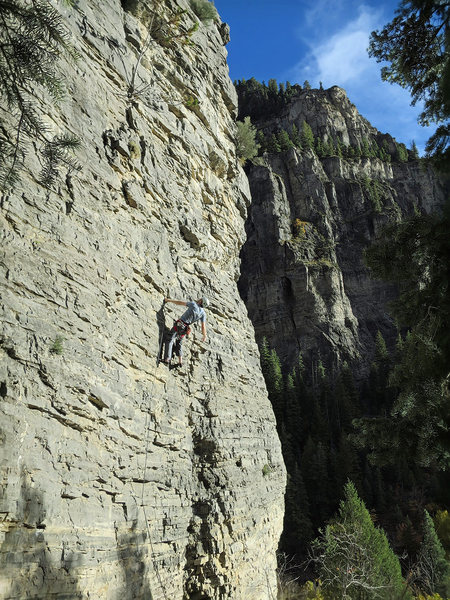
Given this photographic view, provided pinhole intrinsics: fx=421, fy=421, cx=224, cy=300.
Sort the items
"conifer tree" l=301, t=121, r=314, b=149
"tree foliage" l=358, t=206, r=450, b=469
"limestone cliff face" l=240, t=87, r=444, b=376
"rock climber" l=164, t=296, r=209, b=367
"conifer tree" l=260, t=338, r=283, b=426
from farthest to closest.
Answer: "conifer tree" l=301, t=121, r=314, b=149
"limestone cliff face" l=240, t=87, r=444, b=376
"conifer tree" l=260, t=338, r=283, b=426
"rock climber" l=164, t=296, r=209, b=367
"tree foliage" l=358, t=206, r=450, b=469

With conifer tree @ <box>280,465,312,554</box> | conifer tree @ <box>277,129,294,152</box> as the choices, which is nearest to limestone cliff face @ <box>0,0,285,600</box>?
conifer tree @ <box>280,465,312,554</box>

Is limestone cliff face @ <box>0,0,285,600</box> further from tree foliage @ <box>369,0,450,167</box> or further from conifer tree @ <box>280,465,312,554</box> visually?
conifer tree @ <box>280,465,312,554</box>

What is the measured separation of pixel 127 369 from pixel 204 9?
42.1 feet

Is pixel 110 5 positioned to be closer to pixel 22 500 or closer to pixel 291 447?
pixel 22 500

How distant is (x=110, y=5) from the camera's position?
368 inches

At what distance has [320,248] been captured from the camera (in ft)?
211

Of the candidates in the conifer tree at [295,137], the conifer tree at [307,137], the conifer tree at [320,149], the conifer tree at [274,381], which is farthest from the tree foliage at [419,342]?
the conifer tree at [320,149]

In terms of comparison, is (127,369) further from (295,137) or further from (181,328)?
(295,137)

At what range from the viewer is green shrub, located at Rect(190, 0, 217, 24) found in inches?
540

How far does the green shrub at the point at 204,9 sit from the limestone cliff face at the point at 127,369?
1671mm

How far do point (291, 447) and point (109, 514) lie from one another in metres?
40.7

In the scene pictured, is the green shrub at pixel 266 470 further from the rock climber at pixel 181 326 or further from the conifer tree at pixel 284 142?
the conifer tree at pixel 284 142

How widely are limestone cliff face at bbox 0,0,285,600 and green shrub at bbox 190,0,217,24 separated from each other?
5.48 feet

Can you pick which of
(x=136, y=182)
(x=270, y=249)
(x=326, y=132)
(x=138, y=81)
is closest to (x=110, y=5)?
(x=138, y=81)
